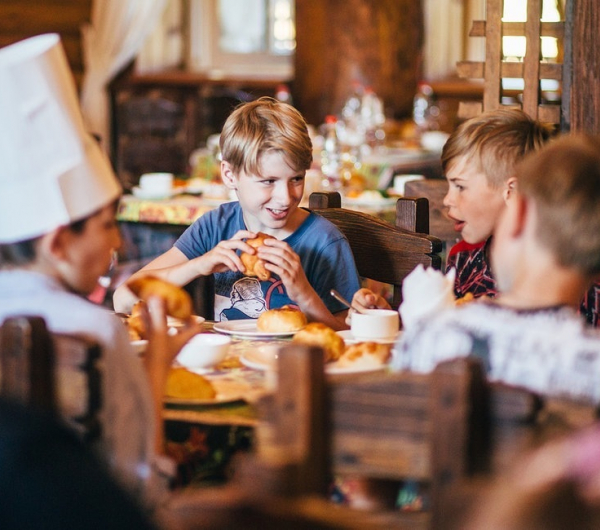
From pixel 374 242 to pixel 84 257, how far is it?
127 cm

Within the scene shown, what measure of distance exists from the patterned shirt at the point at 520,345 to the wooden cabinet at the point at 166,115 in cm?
717

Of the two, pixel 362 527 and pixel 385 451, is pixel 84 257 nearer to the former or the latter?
pixel 385 451

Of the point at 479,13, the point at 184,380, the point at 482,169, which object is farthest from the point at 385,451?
the point at 479,13

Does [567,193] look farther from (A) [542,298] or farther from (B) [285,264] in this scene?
(B) [285,264]

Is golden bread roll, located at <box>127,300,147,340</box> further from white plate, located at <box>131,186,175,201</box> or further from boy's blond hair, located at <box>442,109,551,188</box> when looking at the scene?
white plate, located at <box>131,186,175,201</box>

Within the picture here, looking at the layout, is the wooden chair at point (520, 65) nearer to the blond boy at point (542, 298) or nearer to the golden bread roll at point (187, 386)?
the blond boy at point (542, 298)

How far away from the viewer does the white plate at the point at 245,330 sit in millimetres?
2160

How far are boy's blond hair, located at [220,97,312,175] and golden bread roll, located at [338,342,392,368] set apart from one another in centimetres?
82

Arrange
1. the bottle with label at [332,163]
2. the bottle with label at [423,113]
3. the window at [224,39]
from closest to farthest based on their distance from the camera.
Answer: the bottle with label at [332,163] → the bottle with label at [423,113] → the window at [224,39]

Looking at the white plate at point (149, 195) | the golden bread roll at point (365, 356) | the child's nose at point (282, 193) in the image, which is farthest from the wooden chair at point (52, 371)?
the white plate at point (149, 195)

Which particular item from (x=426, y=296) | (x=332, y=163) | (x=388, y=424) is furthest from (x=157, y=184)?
(x=388, y=424)

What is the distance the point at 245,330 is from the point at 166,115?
22.8ft

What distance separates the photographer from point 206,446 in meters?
1.97

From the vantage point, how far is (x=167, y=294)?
1804 mm
